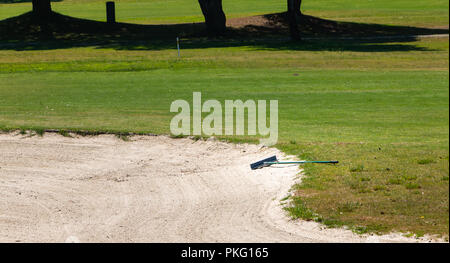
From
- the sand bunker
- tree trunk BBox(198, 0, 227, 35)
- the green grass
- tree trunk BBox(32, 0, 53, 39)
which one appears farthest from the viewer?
the green grass

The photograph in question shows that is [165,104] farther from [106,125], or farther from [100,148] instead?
[100,148]

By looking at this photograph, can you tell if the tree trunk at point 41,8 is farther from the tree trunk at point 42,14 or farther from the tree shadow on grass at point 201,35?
the tree shadow on grass at point 201,35

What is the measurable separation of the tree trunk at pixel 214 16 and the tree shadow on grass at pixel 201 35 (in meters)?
0.78

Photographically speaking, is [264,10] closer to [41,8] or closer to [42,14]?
[41,8]

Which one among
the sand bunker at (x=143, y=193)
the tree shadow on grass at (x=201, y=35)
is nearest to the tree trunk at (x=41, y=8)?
the tree shadow on grass at (x=201, y=35)

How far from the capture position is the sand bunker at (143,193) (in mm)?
10602

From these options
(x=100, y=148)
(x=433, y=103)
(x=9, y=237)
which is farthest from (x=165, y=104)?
(x=9, y=237)

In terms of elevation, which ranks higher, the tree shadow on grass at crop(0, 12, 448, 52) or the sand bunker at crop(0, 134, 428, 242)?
the sand bunker at crop(0, 134, 428, 242)

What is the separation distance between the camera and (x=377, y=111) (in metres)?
17.8

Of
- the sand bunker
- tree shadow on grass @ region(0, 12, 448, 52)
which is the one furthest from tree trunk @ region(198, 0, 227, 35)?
the sand bunker

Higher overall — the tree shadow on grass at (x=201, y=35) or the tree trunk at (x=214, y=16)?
the tree trunk at (x=214, y=16)

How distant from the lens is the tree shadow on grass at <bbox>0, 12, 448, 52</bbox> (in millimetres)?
39250

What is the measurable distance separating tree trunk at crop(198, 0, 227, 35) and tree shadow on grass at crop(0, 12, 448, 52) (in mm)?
779

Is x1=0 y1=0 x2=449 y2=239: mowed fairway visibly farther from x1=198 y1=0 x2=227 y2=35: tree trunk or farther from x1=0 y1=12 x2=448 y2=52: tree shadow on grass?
x1=198 y1=0 x2=227 y2=35: tree trunk
